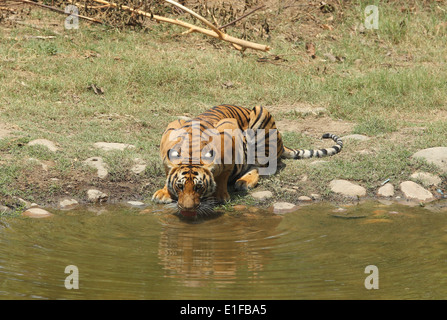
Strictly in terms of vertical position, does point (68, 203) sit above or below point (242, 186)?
below

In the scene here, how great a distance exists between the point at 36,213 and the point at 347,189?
115 inches

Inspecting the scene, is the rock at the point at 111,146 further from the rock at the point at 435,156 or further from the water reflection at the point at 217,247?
the rock at the point at 435,156

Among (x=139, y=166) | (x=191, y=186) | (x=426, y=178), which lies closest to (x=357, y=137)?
(x=426, y=178)

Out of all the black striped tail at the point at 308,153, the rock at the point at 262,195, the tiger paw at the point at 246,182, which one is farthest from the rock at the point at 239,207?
the black striped tail at the point at 308,153

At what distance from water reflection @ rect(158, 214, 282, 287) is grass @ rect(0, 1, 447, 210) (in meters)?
1.02

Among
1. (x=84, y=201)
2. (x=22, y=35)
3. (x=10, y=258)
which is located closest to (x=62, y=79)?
(x=22, y=35)

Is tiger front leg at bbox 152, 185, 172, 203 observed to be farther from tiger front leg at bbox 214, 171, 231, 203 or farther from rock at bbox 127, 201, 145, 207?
tiger front leg at bbox 214, 171, 231, 203

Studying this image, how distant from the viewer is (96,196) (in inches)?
241

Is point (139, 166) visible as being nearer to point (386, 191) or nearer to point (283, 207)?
point (283, 207)

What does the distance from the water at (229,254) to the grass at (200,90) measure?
2.62 ft

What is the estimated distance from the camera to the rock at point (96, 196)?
6098mm

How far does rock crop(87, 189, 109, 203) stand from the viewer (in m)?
6.10
